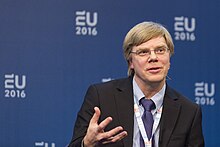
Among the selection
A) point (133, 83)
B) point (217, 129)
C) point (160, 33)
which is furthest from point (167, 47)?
point (217, 129)

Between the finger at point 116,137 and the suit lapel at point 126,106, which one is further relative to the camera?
the suit lapel at point 126,106

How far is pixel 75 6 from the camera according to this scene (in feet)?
10.7

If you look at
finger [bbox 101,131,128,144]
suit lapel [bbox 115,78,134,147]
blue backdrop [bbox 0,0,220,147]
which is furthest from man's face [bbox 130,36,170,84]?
blue backdrop [bbox 0,0,220,147]

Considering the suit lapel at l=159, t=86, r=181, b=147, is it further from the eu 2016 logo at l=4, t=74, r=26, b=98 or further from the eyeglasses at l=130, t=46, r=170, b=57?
the eu 2016 logo at l=4, t=74, r=26, b=98

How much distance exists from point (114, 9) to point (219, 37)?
2.27 feet

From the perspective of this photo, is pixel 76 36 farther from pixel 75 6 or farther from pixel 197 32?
pixel 197 32

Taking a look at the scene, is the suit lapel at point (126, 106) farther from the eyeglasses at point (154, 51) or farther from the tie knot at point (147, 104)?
the eyeglasses at point (154, 51)

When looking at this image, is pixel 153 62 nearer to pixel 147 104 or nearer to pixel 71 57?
pixel 147 104

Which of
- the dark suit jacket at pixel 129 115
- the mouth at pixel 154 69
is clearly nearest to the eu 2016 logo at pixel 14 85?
the dark suit jacket at pixel 129 115

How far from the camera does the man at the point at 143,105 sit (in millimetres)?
2227

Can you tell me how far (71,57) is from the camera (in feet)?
10.7

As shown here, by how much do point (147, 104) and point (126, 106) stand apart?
9 cm

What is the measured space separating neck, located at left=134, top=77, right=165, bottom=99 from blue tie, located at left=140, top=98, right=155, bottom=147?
0.03 metres

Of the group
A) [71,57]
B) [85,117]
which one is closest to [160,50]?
[85,117]
